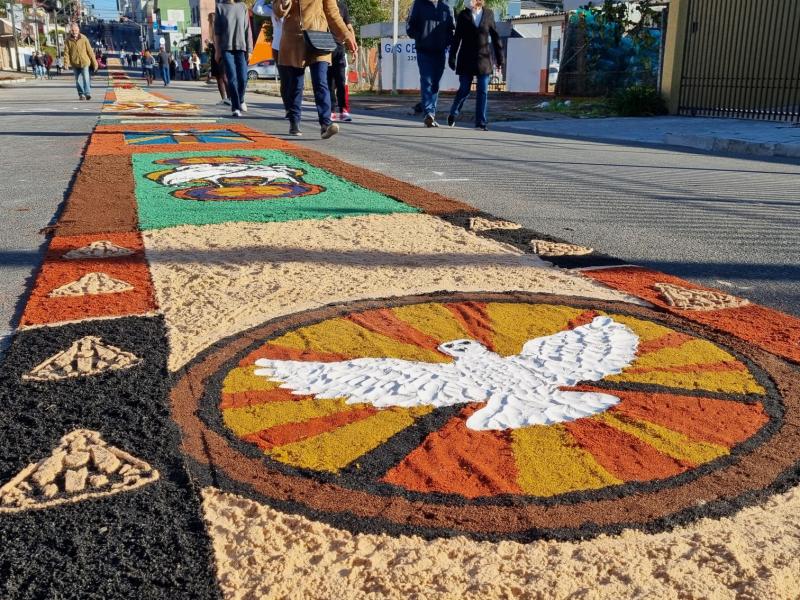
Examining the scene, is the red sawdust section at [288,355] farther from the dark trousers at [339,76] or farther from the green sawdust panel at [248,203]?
the dark trousers at [339,76]

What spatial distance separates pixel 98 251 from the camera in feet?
11.8

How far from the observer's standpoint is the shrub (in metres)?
15.2

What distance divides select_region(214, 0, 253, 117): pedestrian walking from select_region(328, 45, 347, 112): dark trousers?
51.8 inches

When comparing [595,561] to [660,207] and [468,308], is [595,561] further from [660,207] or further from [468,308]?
[660,207]

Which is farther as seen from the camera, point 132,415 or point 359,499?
point 132,415

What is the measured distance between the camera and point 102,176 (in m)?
6.18

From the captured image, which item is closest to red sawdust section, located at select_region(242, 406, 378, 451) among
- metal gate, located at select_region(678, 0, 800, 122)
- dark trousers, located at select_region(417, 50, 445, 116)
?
dark trousers, located at select_region(417, 50, 445, 116)

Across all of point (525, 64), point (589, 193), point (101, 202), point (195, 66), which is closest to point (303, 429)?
point (101, 202)

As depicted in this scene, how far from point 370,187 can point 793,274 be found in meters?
3.13

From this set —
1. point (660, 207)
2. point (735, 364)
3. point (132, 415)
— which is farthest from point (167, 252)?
point (660, 207)

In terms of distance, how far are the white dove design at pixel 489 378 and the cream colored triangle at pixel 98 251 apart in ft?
5.39

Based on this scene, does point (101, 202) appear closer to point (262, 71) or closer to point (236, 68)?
point (236, 68)

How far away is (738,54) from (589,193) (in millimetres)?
12132

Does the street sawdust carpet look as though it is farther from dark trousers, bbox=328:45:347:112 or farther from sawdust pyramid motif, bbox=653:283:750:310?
dark trousers, bbox=328:45:347:112
